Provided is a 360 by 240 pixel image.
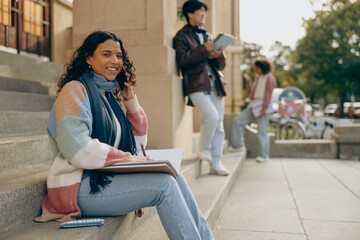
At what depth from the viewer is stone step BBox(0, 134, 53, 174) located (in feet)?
8.74

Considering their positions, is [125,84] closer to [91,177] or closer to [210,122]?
[91,177]

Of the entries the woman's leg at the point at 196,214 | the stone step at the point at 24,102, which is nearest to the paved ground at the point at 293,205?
the woman's leg at the point at 196,214

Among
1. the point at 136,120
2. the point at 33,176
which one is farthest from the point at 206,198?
the point at 33,176

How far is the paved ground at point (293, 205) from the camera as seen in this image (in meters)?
3.65

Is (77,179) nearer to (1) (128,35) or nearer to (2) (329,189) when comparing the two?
(1) (128,35)

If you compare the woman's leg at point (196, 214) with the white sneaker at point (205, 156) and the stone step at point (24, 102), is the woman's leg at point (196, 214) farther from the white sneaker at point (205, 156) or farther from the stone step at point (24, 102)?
the white sneaker at point (205, 156)

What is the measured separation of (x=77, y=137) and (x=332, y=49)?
81.2ft

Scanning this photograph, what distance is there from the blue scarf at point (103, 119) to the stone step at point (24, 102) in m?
1.65

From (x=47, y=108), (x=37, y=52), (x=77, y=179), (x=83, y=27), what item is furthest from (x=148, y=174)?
(x=37, y=52)

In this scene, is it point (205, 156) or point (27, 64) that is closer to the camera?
point (205, 156)

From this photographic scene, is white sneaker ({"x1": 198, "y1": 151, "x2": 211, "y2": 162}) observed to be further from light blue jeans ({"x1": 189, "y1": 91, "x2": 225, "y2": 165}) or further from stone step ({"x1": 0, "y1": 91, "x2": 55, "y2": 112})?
stone step ({"x1": 0, "y1": 91, "x2": 55, "y2": 112})

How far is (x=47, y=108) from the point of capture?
4305 millimetres

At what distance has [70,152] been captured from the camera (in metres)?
2.12

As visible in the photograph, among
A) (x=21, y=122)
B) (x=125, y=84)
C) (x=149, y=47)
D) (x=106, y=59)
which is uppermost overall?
(x=149, y=47)
